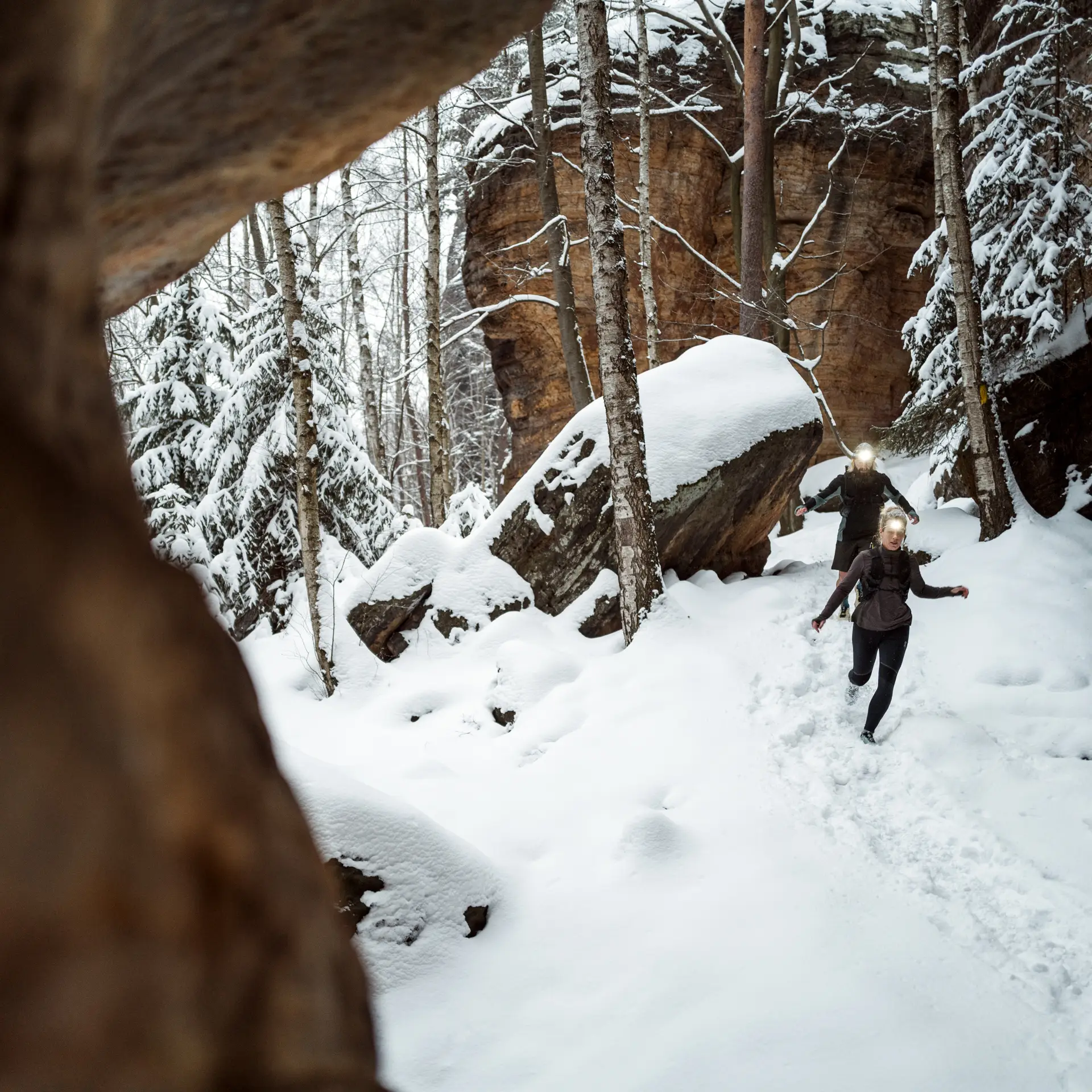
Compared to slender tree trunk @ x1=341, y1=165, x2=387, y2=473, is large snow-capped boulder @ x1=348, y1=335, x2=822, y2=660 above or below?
below

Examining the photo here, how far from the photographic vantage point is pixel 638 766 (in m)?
5.54

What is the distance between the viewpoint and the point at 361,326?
56.6 feet

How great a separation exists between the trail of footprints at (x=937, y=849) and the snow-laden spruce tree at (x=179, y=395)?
1066 centimetres

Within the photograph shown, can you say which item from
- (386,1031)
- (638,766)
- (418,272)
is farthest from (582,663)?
(418,272)

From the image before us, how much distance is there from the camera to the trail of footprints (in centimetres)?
350

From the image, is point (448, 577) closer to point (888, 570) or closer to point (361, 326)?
point (888, 570)

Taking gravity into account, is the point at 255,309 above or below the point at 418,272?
below

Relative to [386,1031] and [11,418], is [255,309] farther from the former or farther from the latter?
[11,418]

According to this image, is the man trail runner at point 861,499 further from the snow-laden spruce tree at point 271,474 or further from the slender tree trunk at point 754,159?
the snow-laden spruce tree at point 271,474

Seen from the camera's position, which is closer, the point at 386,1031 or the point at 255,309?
the point at 386,1031

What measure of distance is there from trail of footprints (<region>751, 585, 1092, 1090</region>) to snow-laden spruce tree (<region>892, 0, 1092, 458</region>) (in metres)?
6.15

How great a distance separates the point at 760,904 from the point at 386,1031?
1.85 metres

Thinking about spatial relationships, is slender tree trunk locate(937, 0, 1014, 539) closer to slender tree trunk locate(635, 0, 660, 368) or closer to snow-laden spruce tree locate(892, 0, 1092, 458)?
snow-laden spruce tree locate(892, 0, 1092, 458)

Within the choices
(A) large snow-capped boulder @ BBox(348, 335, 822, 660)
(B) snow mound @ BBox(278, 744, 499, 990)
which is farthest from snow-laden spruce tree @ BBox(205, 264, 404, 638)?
(B) snow mound @ BBox(278, 744, 499, 990)
